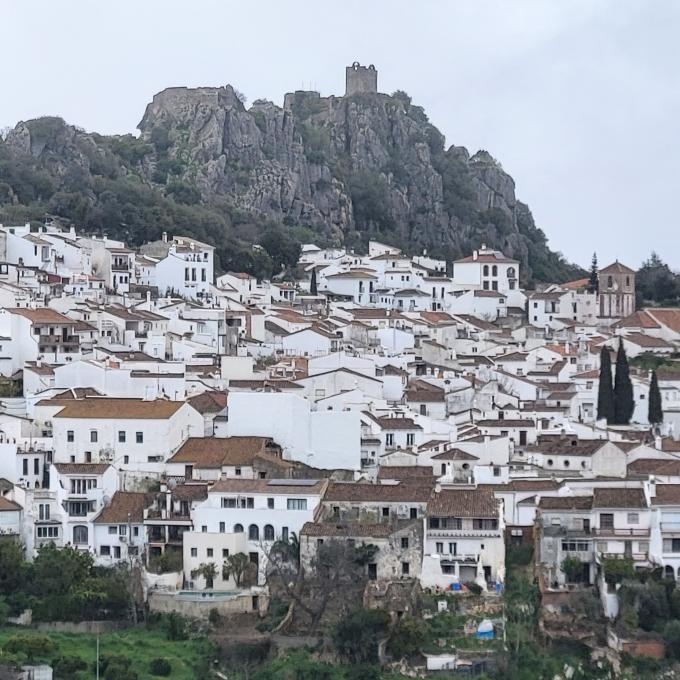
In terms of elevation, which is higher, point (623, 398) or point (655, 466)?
point (623, 398)

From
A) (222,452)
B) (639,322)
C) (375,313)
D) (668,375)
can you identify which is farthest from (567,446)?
(639,322)

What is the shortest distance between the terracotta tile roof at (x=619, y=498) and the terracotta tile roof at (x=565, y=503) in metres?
0.31

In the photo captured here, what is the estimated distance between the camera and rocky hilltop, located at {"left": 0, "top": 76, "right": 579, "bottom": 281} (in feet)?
264

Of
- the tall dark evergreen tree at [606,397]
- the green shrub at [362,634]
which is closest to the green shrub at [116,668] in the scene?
the green shrub at [362,634]

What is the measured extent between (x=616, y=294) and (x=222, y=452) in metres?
32.8

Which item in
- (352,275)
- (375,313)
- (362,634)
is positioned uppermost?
(352,275)

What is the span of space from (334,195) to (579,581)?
187 feet

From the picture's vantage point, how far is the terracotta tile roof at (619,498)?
3569 centimetres

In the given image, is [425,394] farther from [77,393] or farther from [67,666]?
[67,666]

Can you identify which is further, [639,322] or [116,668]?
[639,322]

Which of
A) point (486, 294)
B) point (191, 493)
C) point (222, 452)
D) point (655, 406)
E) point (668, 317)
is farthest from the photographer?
point (486, 294)

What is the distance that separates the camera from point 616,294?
227ft

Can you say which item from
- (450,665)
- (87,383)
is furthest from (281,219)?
(450,665)

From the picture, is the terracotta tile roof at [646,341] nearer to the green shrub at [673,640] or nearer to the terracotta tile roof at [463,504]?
the terracotta tile roof at [463,504]
